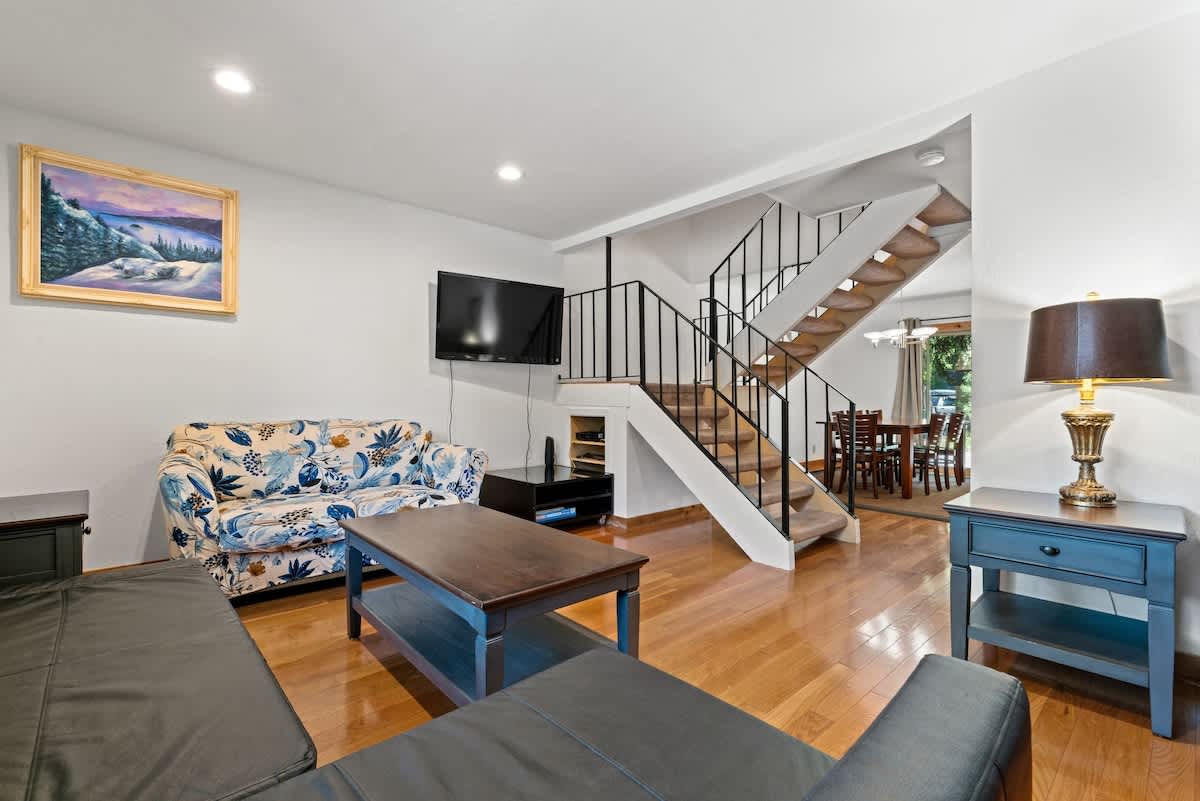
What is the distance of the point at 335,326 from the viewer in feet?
12.5

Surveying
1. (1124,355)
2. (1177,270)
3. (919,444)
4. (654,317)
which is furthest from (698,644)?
(919,444)

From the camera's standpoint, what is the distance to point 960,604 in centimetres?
198

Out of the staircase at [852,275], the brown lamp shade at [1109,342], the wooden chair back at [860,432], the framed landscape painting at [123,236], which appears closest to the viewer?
the brown lamp shade at [1109,342]

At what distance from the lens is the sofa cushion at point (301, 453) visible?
300cm

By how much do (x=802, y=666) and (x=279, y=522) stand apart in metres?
2.35

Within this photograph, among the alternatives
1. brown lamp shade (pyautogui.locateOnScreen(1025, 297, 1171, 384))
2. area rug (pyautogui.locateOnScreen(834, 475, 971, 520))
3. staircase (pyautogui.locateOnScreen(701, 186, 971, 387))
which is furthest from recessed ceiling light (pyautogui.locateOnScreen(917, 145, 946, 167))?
area rug (pyautogui.locateOnScreen(834, 475, 971, 520))

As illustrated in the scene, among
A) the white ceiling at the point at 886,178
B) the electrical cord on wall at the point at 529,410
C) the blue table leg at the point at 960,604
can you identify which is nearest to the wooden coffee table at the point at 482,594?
the blue table leg at the point at 960,604

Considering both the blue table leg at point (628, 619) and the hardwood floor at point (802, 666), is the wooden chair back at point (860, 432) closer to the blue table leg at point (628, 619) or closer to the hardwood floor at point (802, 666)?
the hardwood floor at point (802, 666)

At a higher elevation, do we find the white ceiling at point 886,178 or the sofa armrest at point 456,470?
the white ceiling at point 886,178

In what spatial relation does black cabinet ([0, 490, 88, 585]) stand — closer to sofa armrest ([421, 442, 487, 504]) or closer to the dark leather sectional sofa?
the dark leather sectional sofa

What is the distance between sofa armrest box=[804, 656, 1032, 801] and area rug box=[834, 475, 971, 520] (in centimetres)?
447

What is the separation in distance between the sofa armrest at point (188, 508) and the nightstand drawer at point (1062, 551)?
10.1 ft

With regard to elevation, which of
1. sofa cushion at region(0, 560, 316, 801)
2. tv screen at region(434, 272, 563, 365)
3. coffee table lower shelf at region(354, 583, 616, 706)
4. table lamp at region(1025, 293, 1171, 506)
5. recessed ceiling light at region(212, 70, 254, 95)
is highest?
recessed ceiling light at region(212, 70, 254, 95)

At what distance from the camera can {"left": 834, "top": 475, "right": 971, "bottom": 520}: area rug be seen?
4.75 meters
